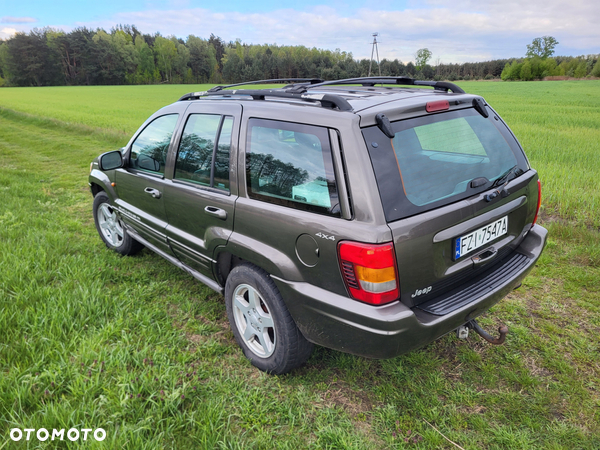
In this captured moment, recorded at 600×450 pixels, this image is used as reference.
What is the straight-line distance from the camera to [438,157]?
8.38ft

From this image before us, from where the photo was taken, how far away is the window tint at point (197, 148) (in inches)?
112

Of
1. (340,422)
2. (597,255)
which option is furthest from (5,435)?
(597,255)

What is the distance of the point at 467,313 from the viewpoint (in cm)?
213

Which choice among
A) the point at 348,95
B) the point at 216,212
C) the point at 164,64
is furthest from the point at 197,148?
the point at 164,64

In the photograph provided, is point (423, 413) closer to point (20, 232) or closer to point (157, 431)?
point (157, 431)

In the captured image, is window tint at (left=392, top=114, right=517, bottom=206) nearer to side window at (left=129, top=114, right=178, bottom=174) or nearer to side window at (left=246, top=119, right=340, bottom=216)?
side window at (left=246, top=119, right=340, bottom=216)

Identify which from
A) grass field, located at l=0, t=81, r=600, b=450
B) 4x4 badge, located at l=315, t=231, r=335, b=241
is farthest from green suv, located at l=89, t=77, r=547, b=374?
grass field, located at l=0, t=81, r=600, b=450

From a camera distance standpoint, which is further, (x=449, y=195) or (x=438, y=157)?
(x=438, y=157)

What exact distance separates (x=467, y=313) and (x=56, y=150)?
12552 mm

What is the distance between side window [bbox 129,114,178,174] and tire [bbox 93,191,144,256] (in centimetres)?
81

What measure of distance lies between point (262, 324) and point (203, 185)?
111 cm

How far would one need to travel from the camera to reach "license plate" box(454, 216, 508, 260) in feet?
6.97

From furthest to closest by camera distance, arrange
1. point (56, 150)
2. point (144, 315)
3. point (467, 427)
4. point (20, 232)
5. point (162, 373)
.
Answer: point (56, 150), point (20, 232), point (144, 315), point (162, 373), point (467, 427)

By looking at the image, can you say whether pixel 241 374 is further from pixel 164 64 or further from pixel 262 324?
pixel 164 64
